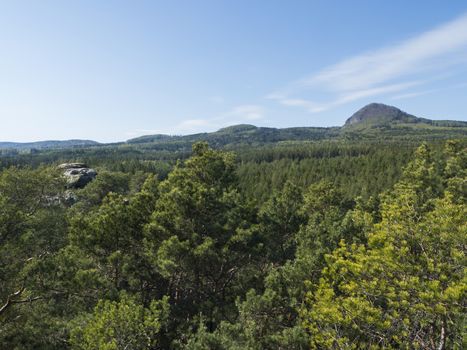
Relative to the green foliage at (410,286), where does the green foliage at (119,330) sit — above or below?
below

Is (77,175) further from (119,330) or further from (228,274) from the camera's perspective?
(119,330)

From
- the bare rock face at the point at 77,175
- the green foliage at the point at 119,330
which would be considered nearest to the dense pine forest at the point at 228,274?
the green foliage at the point at 119,330

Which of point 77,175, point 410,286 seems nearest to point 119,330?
point 410,286

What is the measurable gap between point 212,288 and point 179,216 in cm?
824

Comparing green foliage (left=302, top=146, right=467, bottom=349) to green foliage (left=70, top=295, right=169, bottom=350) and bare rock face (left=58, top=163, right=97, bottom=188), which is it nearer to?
green foliage (left=70, top=295, right=169, bottom=350)

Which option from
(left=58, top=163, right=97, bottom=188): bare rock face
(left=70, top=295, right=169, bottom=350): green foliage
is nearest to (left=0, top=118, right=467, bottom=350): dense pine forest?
(left=70, top=295, right=169, bottom=350): green foliage

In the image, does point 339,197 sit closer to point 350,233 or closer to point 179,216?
point 350,233

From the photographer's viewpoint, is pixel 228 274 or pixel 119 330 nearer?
pixel 119 330

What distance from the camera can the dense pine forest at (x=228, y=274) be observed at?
14344mm

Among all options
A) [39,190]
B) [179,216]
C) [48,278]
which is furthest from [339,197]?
[39,190]

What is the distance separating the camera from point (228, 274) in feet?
96.8

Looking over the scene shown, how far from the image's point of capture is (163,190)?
100 feet

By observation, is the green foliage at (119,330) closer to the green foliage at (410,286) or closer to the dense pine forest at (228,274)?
Result: the dense pine forest at (228,274)

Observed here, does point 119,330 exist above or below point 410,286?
below
